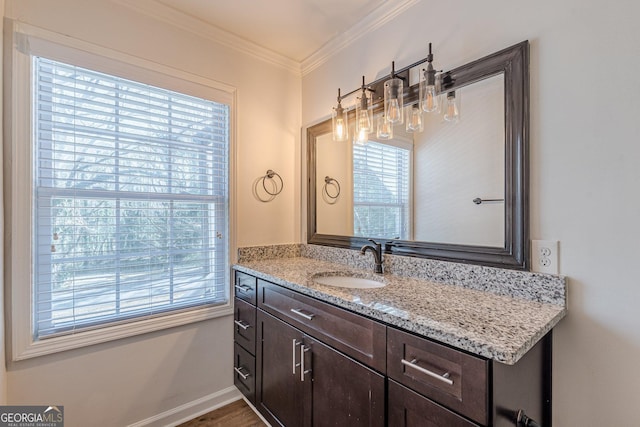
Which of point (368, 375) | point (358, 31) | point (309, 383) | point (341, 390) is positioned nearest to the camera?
point (368, 375)

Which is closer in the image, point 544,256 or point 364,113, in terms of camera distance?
point 544,256

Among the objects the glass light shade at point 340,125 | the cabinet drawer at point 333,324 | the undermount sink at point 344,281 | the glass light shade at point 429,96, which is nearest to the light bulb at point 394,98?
the glass light shade at point 429,96

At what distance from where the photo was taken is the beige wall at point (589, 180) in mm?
951

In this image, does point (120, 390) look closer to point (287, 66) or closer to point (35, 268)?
point (35, 268)

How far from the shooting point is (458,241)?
4.56 feet

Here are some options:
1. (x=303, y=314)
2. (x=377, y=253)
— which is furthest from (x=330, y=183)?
(x=303, y=314)

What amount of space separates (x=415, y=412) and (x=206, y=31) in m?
2.27

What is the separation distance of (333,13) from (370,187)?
1053 millimetres

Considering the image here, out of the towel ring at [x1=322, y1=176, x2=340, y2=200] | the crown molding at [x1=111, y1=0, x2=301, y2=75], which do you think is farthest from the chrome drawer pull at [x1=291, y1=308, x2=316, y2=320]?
the crown molding at [x1=111, y1=0, x2=301, y2=75]

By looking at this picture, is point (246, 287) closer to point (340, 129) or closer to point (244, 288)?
point (244, 288)

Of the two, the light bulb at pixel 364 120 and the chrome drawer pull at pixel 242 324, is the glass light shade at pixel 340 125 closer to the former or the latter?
the light bulb at pixel 364 120

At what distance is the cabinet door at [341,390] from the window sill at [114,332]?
85 cm

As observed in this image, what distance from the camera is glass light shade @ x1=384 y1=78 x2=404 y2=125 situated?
151cm

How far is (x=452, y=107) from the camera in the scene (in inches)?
54.0
